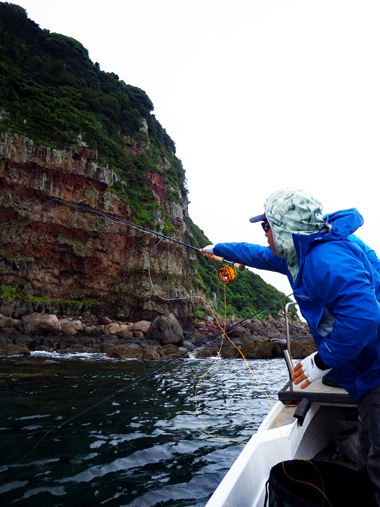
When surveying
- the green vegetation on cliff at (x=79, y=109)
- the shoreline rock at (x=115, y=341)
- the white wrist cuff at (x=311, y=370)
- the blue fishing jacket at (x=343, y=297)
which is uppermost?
the green vegetation on cliff at (x=79, y=109)

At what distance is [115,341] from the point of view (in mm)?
23578

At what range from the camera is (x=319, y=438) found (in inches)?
129

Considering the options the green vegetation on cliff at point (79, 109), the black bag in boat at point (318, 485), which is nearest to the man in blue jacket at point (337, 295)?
the black bag in boat at point (318, 485)

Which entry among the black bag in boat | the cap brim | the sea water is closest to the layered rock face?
the sea water

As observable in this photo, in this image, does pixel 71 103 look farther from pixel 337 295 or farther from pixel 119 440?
pixel 337 295

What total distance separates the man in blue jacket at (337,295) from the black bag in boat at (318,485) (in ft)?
0.47

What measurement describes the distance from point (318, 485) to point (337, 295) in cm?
111

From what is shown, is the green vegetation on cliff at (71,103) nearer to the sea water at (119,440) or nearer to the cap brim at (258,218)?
the sea water at (119,440)

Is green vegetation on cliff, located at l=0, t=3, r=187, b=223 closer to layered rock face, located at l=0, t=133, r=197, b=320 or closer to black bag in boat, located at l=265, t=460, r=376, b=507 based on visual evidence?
layered rock face, located at l=0, t=133, r=197, b=320

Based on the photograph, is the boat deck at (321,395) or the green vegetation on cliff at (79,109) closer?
the boat deck at (321,395)

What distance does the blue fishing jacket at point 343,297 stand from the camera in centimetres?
155

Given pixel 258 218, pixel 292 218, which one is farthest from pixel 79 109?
pixel 292 218

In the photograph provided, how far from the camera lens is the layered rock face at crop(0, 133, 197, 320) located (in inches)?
1091

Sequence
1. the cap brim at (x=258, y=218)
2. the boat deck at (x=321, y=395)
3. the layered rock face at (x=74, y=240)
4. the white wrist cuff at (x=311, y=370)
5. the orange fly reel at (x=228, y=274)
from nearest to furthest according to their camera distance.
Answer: the white wrist cuff at (x=311, y=370) < the cap brim at (x=258, y=218) < the boat deck at (x=321, y=395) < the orange fly reel at (x=228, y=274) < the layered rock face at (x=74, y=240)
